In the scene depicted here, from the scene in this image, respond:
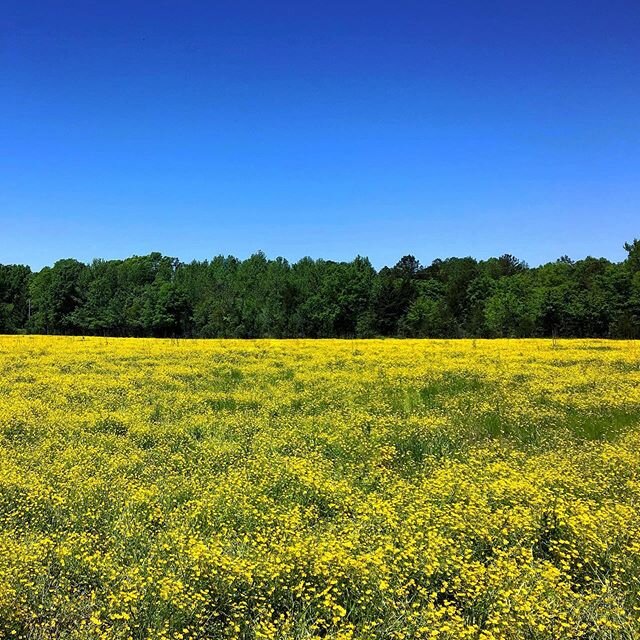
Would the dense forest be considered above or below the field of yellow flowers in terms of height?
above

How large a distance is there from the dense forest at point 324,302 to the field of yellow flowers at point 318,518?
1984 inches

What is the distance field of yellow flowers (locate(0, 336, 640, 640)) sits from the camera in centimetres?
414

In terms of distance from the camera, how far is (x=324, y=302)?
7006cm

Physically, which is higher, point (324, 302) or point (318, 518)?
point (324, 302)

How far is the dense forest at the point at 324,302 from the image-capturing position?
204ft

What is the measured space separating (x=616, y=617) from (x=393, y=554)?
1.83 metres

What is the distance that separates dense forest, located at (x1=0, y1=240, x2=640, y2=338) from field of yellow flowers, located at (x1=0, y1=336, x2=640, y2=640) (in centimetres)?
5038

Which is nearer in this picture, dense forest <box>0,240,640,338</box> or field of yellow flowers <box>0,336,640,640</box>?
field of yellow flowers <box>0,336,640,640</box>

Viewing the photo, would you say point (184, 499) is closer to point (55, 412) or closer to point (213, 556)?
point (213, 556)

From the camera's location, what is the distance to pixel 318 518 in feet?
20.5

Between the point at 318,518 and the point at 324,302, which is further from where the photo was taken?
the point at 324,302

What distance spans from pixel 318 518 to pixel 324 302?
210 ft

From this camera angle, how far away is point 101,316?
7044 centimetres

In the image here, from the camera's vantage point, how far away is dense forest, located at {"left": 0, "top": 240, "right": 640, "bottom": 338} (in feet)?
204
